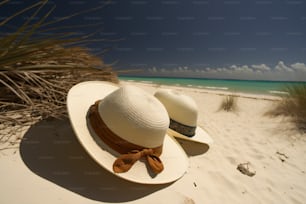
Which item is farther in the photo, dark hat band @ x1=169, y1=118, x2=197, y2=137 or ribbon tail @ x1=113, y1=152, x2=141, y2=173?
dark hat band @ x1=169, y1=118, x2=197, y2=137

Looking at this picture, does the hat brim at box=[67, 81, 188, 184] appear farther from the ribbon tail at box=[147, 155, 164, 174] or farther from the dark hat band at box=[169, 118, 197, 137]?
the dark hat band at box=[169, 118, 197, 137]

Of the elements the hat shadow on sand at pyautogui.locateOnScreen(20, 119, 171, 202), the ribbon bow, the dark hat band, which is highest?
the ribbon bow

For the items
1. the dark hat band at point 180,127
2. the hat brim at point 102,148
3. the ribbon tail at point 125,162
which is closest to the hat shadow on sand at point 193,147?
the dark hat band at point 180,127

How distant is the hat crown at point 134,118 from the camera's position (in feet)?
4.58

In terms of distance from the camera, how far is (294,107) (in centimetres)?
421

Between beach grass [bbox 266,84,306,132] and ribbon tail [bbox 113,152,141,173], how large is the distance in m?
3.41

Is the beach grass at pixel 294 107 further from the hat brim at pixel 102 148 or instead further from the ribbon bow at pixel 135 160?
the ribbon bow at pixel 135 160

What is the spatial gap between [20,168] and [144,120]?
0.82 m

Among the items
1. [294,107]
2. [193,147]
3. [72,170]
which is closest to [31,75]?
[72,170]

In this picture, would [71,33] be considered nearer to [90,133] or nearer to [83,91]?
[83,91]

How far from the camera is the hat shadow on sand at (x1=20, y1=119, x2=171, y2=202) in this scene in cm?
130

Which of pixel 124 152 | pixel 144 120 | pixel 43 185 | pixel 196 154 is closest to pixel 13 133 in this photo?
pixel 43 185

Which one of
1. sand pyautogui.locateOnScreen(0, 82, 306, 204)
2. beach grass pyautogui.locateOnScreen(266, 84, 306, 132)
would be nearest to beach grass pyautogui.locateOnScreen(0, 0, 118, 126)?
sand pyautogui.locateOnScreen(0, 82, 306, 204)

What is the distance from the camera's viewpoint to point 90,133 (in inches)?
55.5
